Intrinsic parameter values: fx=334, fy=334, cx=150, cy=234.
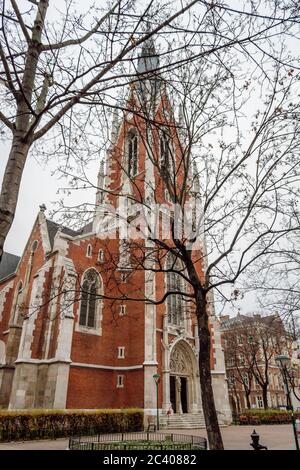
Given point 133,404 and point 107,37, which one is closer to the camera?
point 107,37

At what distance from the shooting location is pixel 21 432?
14961mm

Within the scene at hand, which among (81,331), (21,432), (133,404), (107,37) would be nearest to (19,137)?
(107,37)

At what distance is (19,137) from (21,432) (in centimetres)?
1538

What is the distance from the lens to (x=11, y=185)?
150 inches

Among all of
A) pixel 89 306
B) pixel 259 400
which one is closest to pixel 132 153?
pixel 89 306

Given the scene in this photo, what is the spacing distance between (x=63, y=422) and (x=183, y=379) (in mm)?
10865

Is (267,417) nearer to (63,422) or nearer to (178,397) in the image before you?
(178,397)

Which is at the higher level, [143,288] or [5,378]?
[143,288]

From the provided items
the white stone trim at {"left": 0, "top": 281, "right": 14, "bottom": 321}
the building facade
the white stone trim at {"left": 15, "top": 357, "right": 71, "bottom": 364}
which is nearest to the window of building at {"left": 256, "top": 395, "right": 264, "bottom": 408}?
the building facade

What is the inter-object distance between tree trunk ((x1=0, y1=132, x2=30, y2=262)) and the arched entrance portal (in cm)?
2218

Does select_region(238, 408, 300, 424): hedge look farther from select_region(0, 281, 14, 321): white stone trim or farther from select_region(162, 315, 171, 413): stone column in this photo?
select_region(0, 281, 14, 321): white stone trim

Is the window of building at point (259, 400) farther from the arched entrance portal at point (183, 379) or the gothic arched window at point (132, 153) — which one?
the gothic arched window at point (132, 153)
